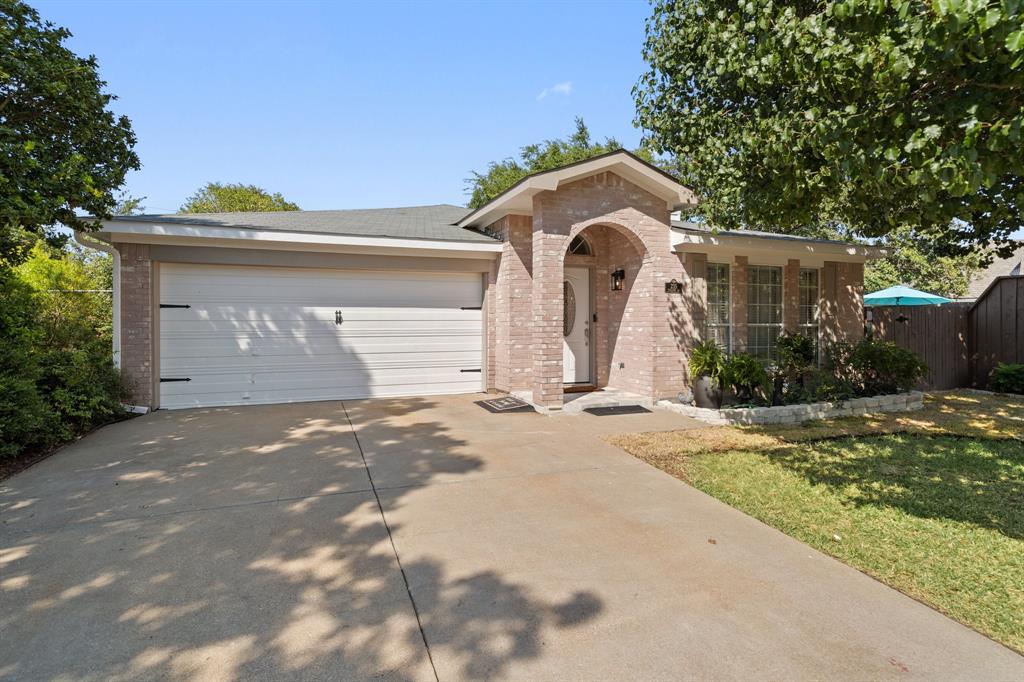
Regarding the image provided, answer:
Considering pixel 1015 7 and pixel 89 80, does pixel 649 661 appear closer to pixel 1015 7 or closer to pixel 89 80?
pixel 1015 7

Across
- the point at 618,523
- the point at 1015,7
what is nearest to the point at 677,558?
the point at 618,523

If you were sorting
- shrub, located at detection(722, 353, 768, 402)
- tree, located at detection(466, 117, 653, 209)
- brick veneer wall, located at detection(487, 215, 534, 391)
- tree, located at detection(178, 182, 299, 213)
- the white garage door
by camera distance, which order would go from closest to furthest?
shrub, located at detection(722, 353, 768, 402) < the white garage door < brick veneer wall, located at detection(487, 215, 534, 391) < tree, located at detection(466, 117, 653, 209) < tree, located at detection(178, 182, 299, 213)

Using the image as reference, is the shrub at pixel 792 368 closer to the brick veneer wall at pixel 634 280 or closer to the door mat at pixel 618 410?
the brick veneer wall at pixel 634 280

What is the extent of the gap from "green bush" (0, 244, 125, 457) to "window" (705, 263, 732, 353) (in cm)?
941

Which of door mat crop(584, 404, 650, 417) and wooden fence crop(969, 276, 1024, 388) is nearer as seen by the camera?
door mat crop(584, 404, 650, 417)

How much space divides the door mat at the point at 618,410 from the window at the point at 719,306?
2.21m

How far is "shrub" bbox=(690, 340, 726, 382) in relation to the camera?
25.3 feet

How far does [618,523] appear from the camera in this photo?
3.69 m

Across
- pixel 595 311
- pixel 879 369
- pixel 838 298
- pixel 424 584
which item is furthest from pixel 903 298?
pixel 424 584

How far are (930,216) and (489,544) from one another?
13.3 feet

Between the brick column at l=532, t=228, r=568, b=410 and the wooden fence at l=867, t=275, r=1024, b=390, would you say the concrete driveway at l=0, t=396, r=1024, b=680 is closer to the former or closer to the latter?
the brick column at l=532, t=228, r=568, b=410

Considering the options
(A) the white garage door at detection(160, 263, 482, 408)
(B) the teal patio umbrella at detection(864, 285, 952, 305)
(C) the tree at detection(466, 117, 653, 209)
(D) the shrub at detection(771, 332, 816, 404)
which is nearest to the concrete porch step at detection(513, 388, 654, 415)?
(A) the white garage door at detection(160, 263, 482, 408)

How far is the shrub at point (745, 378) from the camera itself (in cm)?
766

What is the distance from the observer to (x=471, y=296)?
957 cm
